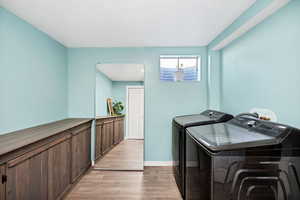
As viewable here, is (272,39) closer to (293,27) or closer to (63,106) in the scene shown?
(293,27)

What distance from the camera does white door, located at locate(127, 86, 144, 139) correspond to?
3365 millimetres

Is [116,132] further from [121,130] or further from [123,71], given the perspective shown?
[123,71]

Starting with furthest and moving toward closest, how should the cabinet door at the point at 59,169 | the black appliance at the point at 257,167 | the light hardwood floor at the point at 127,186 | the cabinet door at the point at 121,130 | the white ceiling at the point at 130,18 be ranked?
the cabinet door at the point at 121,130 → the light hardwood floor at the point at 127,186 → the cabinet door at the point at 59,169 → the white ceiling at the point at 130,18 → the black appliance at the point at 257,167

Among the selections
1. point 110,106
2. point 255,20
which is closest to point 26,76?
point 110,106

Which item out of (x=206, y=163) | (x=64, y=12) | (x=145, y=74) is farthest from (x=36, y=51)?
(x=206, y=163)

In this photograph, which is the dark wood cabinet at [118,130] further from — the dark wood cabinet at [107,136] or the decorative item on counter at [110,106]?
the decorative item on counter at [110,106]

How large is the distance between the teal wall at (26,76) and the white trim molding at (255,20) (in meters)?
2.77

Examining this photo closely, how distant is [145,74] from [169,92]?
0.59m

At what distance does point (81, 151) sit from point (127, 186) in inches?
37.8

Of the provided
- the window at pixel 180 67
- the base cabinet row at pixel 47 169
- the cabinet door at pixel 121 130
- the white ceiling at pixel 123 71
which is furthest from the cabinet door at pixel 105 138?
the window at pixel 180 67

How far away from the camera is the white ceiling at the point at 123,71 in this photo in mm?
3344

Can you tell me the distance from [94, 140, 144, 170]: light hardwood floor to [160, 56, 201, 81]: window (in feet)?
4.75

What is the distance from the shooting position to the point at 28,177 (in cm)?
156

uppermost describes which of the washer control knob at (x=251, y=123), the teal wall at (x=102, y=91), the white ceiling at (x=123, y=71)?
the white ceiling at (x=123, y=71)
